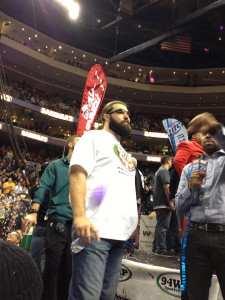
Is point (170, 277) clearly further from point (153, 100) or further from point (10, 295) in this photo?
point (153, 100)

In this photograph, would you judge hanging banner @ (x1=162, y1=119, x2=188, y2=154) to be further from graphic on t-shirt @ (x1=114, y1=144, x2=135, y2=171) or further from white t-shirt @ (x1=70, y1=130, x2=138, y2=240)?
white t-shirt @ (x1=70, y1=130, x2=138, y2=240)

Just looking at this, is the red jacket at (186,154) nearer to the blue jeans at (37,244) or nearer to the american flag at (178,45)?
the blue jeans at (37,244)

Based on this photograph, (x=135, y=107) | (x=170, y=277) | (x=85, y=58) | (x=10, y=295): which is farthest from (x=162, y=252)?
(x=135, y=107)

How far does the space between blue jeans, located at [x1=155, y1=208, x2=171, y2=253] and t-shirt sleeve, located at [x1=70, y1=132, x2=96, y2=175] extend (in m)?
3.30

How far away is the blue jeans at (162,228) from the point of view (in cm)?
482

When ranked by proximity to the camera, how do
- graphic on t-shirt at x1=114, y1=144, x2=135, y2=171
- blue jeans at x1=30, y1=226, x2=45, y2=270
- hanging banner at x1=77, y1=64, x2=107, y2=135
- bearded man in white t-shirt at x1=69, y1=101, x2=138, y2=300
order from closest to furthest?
bearded man in white t-shirt at x1=69, y1=101, x2=138, y2=300 → graphic on t-shirt at x1=114, y1=144, x2=135, y2=171 → blue jeans at x1=30, y1=226, x2=45, y2=270 → hanging banner at x1=77, y1=64, x2=107, y2=135

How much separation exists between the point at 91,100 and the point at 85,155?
443cm

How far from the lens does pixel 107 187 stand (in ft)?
6.29

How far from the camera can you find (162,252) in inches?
187

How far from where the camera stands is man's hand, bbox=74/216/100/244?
162 cm

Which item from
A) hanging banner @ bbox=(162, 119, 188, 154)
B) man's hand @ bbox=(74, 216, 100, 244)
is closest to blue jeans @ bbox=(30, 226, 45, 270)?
man's hand @ bbox=(74, 216, 100, 244)

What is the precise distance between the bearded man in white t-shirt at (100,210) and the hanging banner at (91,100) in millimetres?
3875

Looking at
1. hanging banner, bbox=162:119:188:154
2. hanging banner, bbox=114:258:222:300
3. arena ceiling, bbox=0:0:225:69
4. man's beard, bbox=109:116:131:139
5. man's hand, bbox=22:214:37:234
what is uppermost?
arena ceiling, bbox=0:0:225:69

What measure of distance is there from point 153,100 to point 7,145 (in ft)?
45.7
